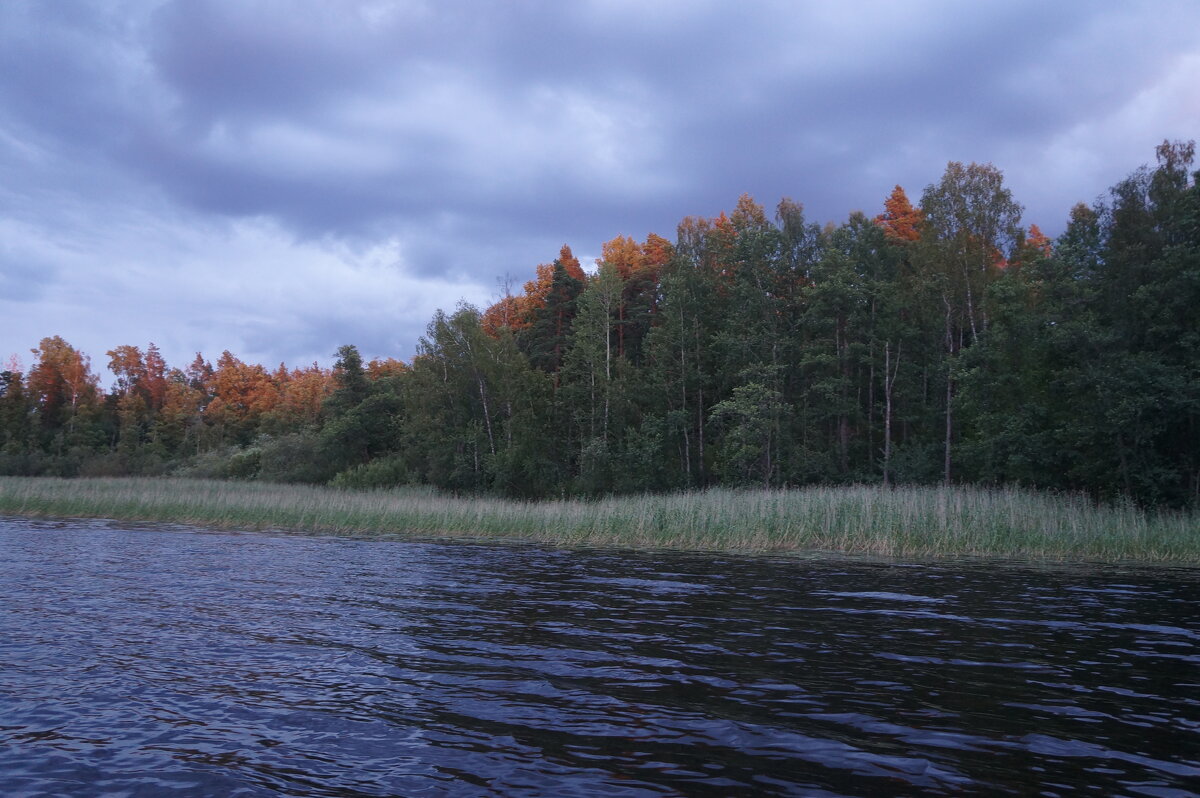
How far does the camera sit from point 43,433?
83.1 meters

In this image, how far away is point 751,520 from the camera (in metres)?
21.6

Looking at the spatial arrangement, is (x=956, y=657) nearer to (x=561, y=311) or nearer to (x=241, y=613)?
(x=241, y=613)

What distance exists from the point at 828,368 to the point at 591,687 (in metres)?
39.3

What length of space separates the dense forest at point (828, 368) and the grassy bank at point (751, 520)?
7552mm

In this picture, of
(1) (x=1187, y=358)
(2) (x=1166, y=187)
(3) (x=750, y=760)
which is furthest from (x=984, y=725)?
(2) (x=1166, y=187)

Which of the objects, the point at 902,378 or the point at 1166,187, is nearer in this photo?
the point at 1166,187

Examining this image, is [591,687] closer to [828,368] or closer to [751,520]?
[751,520]

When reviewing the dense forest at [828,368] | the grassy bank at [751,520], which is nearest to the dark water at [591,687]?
the grassy bank at [751,520]

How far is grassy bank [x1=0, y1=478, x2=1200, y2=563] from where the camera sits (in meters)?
19.3

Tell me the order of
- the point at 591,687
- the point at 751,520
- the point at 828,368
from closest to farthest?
the point at 591,687 → the point at 751,520 → the point at 828,368

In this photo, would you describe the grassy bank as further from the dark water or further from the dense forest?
the dense forest

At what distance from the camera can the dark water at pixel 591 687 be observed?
5.09 m

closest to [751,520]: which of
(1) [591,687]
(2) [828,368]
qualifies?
(1) [591,687]

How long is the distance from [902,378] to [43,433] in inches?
3337
